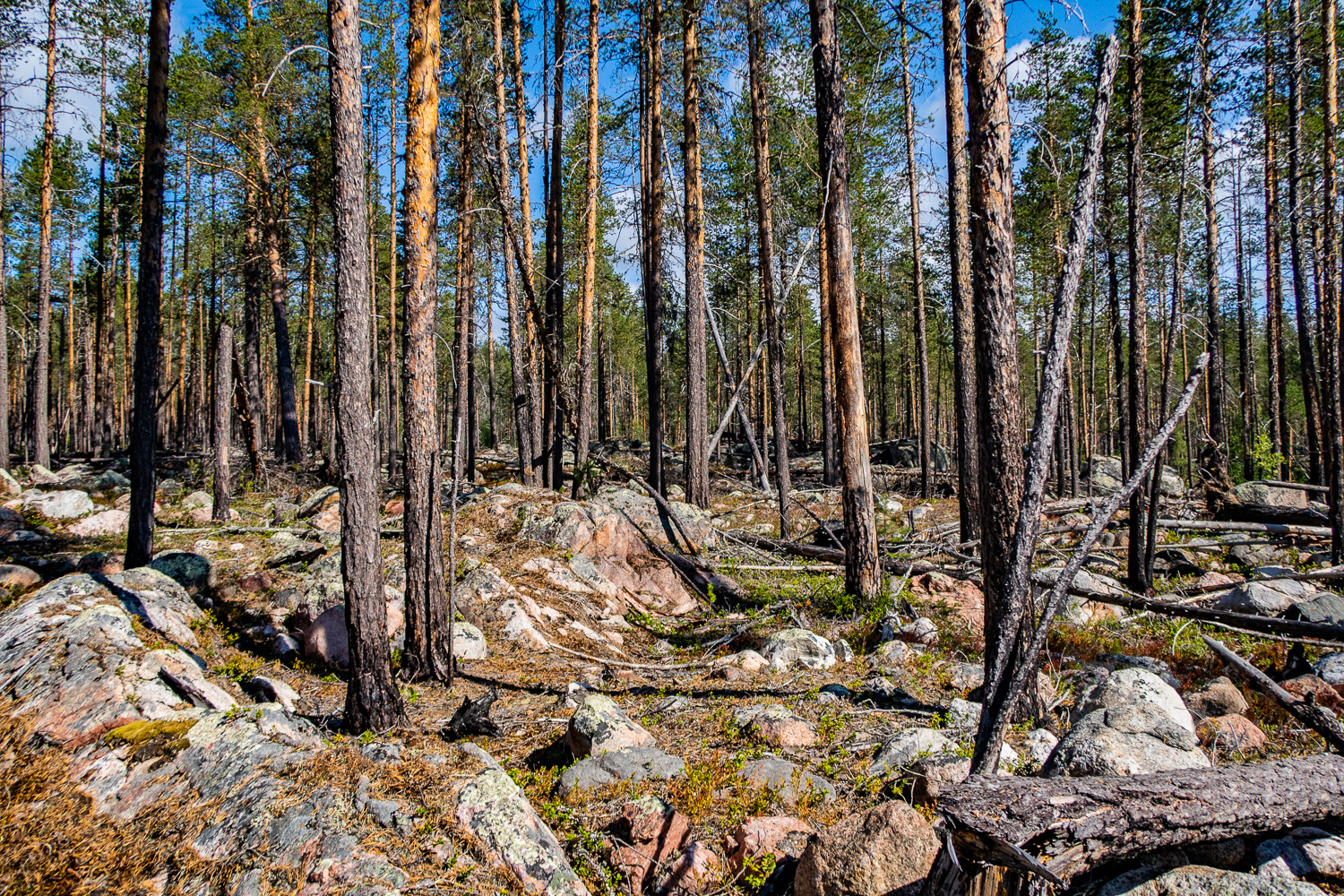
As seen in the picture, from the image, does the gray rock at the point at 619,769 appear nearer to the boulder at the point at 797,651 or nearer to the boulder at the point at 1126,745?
the boulder at the point at 1126,745

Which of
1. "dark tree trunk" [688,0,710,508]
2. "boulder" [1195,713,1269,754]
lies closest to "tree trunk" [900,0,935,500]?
"dark tree trunk" [688,0,710,508]

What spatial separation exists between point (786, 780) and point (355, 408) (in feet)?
12.5

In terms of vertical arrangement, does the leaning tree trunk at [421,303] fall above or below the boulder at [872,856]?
above

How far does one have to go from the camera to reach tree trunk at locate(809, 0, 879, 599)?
727cm

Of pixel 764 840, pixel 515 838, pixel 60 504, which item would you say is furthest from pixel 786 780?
pixel 60 504

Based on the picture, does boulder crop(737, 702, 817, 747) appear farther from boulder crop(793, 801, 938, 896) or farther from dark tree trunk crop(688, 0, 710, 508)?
dark tree trunk crop(688, 0, 710, 508)

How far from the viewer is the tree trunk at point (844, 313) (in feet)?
23.9

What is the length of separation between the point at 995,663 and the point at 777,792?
178 centimetres

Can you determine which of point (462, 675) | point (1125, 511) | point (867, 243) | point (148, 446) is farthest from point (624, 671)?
point (867, 243)

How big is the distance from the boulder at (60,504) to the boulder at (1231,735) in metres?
15.9

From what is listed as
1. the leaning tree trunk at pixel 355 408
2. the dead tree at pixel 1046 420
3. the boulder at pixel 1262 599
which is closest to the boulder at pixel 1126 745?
the dead tree at pixel 1046 420

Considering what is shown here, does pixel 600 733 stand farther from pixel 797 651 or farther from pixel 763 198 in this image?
pixel 763 198

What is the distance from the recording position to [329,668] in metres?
6.29

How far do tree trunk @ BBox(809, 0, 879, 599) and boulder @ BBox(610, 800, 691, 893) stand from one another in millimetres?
4685
